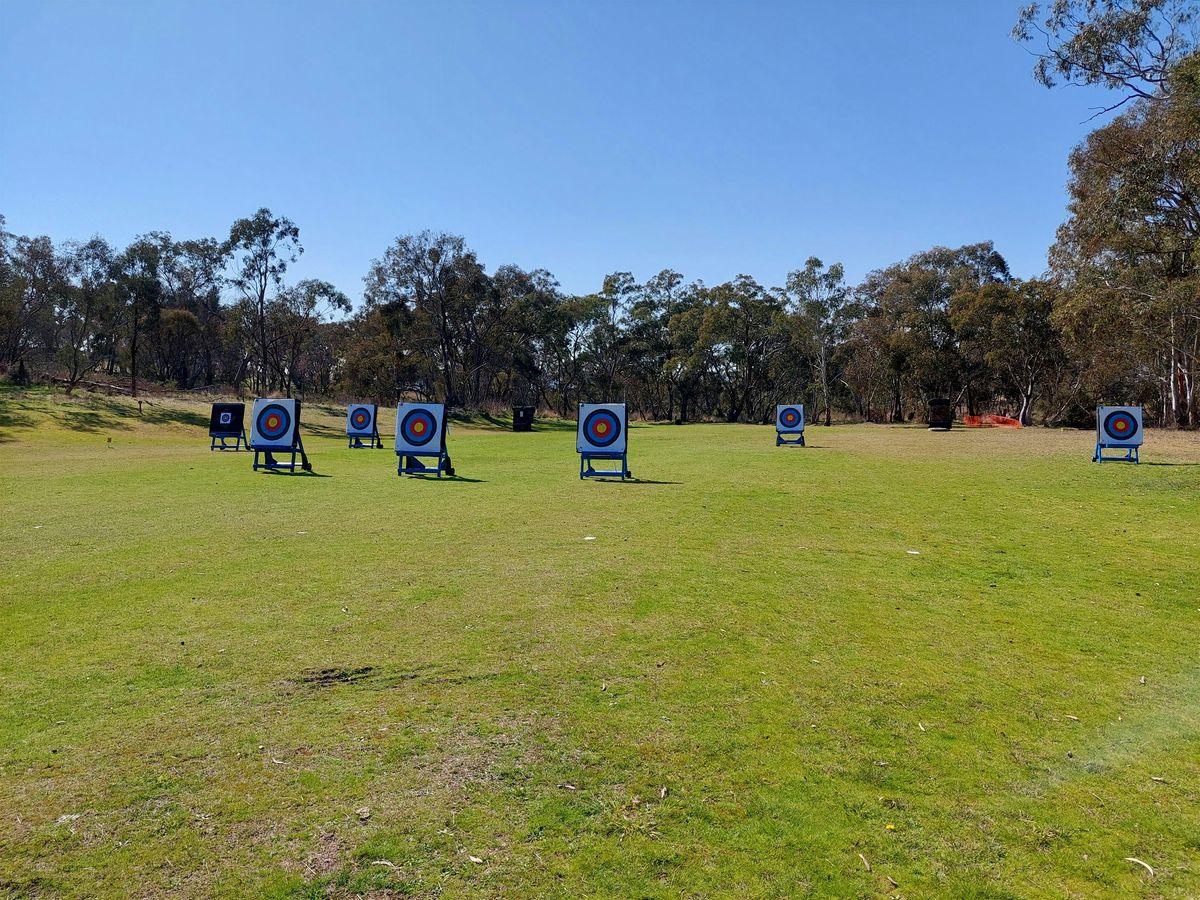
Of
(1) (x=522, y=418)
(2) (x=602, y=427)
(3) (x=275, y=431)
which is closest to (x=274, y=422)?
(3) (x=275, y=431)

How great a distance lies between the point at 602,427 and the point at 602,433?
0.14 metres

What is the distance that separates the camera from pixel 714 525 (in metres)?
9.66

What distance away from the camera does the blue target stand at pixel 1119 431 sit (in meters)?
18.4

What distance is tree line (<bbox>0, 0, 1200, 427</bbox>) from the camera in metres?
36.5

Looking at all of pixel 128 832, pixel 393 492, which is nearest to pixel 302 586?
pixel 128 832

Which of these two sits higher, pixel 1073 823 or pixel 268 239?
pixel 268 239

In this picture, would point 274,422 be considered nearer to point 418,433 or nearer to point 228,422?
point 418,433

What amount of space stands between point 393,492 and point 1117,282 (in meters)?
24.0

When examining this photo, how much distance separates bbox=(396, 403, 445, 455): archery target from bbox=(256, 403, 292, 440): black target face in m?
3.07

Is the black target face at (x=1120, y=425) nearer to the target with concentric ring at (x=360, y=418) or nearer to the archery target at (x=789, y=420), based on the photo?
the archery target at (x=789, y=420)

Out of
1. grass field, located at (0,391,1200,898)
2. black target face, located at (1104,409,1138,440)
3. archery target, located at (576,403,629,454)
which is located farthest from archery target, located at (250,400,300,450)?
black target face, located at (1104,409,1138,440)

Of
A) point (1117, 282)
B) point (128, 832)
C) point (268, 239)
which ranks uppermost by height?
point (268, 239)

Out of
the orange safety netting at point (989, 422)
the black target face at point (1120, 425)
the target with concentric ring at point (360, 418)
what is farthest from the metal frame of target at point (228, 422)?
the orange safety netting at point (989, 422)

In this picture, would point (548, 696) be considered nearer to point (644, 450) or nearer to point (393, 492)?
point (393, 492)
